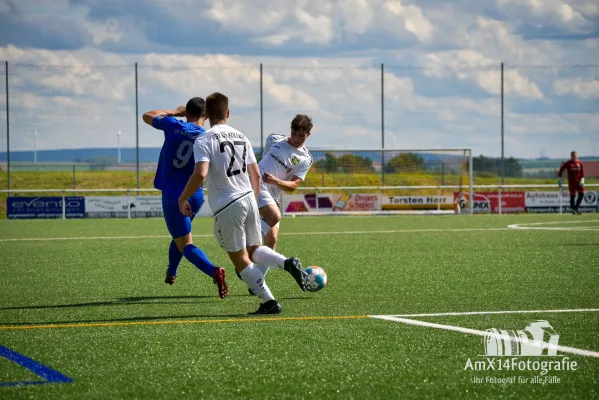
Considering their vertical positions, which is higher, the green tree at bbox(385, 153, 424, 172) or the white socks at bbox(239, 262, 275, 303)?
the green tree at bbox(385, 153, 424, 172)

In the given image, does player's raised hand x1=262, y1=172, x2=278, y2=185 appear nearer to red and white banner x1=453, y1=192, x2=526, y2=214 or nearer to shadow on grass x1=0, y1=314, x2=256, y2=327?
shadow on grass x1=0, y1=314, x2=256, y2=327

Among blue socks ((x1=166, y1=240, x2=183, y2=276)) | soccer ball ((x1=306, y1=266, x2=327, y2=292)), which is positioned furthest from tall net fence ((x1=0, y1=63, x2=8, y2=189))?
soccer ball ((x1=306, y1=266, x2=327, y2=292))

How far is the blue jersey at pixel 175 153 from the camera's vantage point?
9398 millimetres

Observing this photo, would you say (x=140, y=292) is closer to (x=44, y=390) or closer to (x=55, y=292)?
(x=55, y=292)

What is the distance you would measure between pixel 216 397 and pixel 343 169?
102 feet

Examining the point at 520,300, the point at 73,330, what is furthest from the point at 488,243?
the point at 73,330

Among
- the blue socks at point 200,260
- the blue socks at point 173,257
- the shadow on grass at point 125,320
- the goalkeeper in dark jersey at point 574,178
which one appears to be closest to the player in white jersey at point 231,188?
the shadow on grass at point 125,320

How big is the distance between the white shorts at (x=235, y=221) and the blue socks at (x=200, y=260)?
918 millimetres

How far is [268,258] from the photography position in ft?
27.2

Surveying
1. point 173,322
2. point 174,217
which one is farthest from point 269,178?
point 173,322

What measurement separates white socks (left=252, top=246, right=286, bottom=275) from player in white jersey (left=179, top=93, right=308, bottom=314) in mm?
18

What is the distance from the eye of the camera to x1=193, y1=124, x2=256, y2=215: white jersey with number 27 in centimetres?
777

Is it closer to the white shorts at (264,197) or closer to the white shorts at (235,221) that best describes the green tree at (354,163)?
the white shorts at (264,197)

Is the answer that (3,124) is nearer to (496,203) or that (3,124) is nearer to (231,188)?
(496,203)
